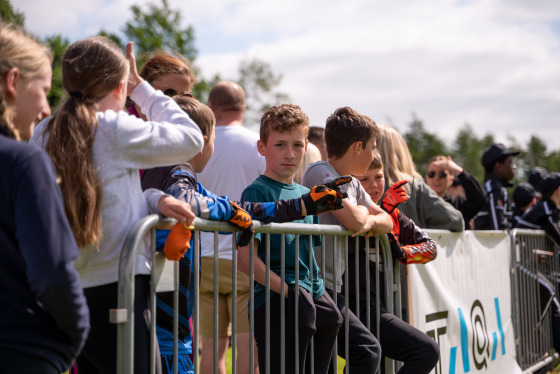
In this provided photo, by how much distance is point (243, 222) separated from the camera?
10.5ft

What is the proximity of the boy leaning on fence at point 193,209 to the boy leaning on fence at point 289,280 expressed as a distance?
0.21 meters

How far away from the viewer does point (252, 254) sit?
3.45 metres

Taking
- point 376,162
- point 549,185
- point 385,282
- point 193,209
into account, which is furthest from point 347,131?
point 549,185

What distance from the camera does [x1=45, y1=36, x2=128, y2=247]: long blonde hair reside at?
2533mm

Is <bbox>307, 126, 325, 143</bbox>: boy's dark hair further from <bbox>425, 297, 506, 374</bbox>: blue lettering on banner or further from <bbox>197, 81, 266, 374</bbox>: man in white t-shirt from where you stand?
<bbox>425, 297, 506, 374</bbox>: blue lettering on banner

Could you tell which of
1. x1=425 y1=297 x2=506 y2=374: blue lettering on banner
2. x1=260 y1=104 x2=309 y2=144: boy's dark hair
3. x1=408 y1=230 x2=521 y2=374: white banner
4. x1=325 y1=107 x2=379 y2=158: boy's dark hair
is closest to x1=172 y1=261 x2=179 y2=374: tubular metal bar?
x1=260 y1=104 x2=309 y2=144: boy's dark hair

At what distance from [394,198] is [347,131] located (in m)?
0.54

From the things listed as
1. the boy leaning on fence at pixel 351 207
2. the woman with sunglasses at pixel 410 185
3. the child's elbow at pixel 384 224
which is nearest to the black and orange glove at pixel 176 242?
the boy leaning on fence at pixel 351 207

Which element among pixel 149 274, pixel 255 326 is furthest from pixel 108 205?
pixel 255 326

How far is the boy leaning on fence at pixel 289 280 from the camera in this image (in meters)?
3.65

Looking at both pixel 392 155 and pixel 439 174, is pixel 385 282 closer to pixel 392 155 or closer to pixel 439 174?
pixel 392 155

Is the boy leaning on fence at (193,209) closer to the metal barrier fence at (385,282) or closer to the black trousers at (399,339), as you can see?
the metal barrier fence at (385,282)

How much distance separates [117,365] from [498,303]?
191 inches

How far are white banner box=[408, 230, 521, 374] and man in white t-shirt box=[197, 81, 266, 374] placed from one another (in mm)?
1236
